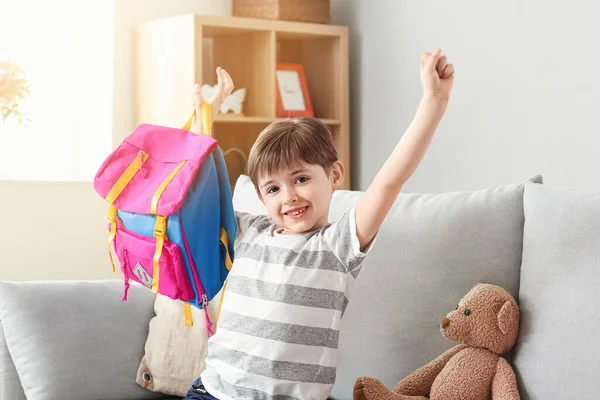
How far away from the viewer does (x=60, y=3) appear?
353 centimetres

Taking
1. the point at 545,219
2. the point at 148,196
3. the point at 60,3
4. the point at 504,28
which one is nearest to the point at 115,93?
the point at 60,3

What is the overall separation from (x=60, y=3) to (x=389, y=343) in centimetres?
229

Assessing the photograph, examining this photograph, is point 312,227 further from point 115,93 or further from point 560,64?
point 115,93

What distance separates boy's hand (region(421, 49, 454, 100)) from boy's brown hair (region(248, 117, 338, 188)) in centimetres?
30

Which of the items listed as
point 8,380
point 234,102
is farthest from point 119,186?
point 234,102

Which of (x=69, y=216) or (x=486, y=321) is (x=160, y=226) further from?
(x=69, y=216)

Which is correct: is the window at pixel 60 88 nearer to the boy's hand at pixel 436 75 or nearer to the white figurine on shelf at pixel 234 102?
the white figurine on shelf at pixel 234 102

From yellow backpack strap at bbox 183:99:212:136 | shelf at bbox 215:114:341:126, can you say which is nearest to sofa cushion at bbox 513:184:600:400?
yellow backpack strap at bbox 183:99:212:136

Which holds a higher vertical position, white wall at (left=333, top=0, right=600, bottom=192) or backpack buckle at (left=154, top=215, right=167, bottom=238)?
white wall at (left=333, top=0, right=600, bottom=192)

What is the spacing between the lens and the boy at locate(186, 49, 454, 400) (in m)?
1.58

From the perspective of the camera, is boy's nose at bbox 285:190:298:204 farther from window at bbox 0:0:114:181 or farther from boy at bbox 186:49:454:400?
window at bbox 0:0:114:181

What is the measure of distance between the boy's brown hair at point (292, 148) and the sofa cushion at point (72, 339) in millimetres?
701

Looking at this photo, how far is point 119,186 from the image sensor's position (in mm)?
1832

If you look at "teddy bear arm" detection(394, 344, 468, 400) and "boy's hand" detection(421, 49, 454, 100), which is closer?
"boy's hand" detection(421, 49, 454, 100)
